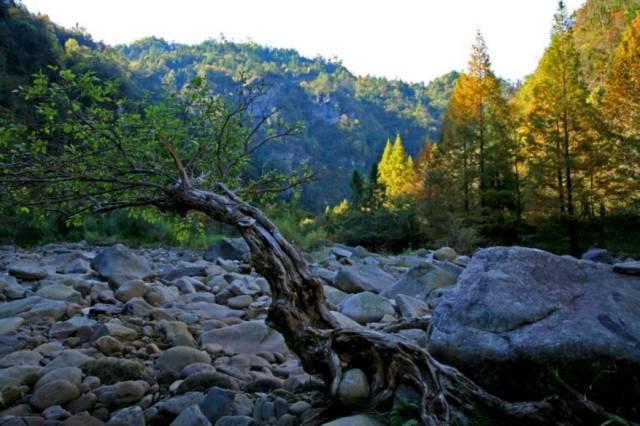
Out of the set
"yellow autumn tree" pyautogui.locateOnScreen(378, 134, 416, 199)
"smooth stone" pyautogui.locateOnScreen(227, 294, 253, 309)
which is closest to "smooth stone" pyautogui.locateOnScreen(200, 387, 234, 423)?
"smooth stone" pyautogui.locateOnScreen(227, 294, 253, 309)

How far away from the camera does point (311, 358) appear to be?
2.36 m

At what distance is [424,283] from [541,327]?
3.79m

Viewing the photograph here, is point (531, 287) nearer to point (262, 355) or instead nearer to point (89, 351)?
point (262, 355)

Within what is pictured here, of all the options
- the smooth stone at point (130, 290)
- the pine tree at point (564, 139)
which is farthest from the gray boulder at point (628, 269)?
the pine tree at point (564, 139)

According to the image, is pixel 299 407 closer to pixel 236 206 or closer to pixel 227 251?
pixel 236 206

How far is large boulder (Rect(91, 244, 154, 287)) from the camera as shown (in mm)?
5648

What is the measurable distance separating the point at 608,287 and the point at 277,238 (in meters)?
1.83

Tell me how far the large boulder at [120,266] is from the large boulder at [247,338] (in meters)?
2.22

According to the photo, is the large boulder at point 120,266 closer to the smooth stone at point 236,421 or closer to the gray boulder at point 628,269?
the smooth stone at point 236,421

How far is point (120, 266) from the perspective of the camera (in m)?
5.90

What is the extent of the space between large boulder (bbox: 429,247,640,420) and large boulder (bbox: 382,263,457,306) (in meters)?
2.99

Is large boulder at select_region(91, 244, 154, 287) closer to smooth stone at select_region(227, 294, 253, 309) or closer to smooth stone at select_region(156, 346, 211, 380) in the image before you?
smooth stone at select_region(227, 294, 253, 309)

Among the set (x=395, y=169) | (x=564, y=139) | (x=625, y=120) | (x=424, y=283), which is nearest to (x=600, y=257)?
(x=564, y=139)

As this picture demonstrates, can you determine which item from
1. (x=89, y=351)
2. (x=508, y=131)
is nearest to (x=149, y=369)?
(x=89, y=351)
